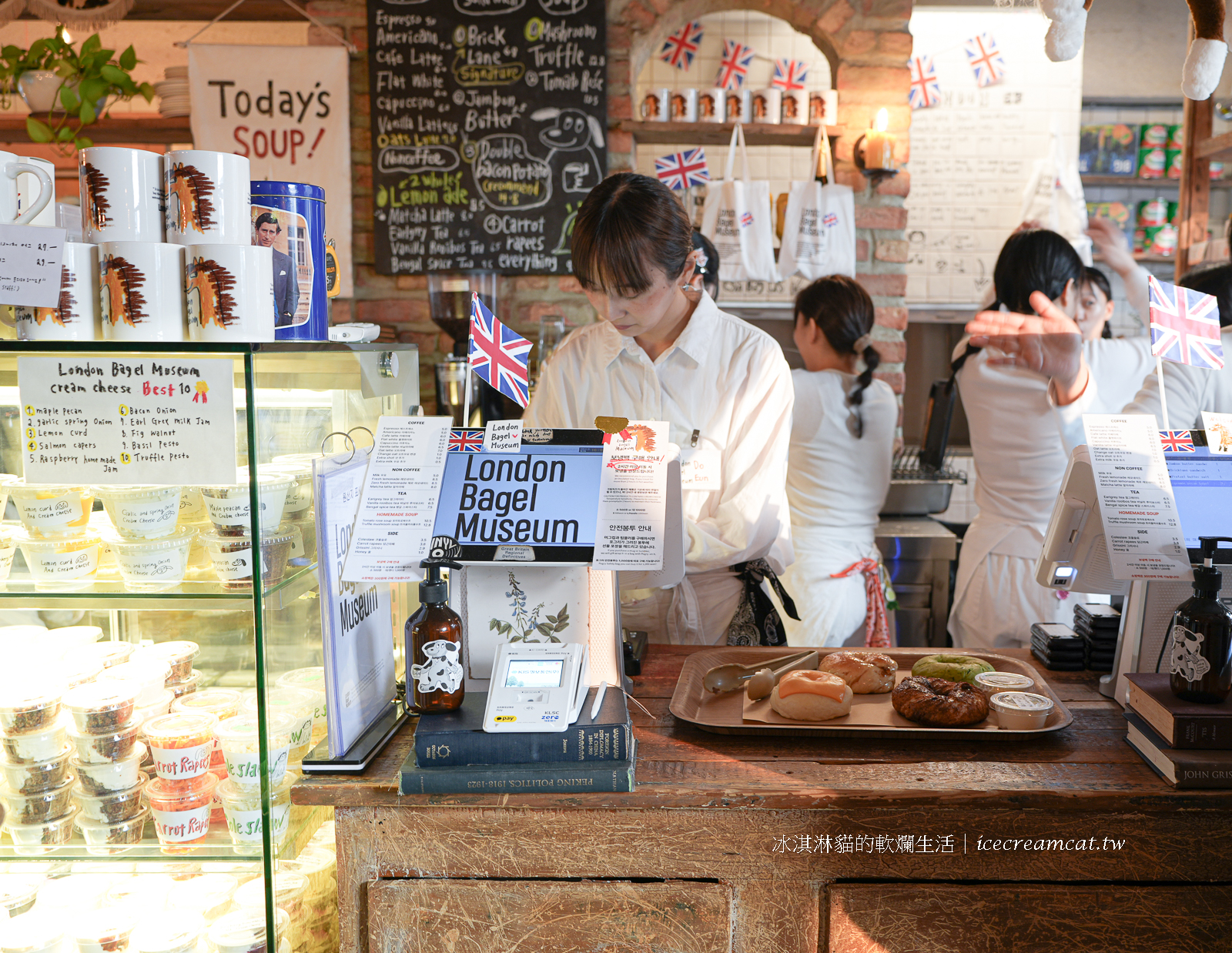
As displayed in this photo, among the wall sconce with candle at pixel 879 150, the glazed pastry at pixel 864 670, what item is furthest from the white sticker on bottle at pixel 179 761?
the wall sconce with candle at pixel 879 150

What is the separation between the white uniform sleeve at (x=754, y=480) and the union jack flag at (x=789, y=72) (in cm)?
415

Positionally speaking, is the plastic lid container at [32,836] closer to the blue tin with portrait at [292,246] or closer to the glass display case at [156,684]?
the glass display case at [156,684]

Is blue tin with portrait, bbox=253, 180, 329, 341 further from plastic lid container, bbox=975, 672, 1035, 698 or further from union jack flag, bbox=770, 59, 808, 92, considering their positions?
union jack flag, bbox=770, 59, 808, 92

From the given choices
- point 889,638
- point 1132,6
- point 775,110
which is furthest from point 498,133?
point 1132,6

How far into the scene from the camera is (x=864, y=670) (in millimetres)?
1432

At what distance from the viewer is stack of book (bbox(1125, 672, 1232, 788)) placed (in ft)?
3.78

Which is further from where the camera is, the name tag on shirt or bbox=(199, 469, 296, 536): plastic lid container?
the name tag on shirt

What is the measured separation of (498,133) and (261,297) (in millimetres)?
2617

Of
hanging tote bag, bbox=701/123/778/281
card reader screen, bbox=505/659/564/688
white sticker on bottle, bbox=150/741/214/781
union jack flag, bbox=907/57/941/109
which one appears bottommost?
white sticker on bottle, bbox=150/741/214/781

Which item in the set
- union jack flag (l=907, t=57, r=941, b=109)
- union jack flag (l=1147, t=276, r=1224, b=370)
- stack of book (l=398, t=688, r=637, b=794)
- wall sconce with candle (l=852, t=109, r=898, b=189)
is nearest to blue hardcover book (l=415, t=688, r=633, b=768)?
stack of book (l=398, t=688, r=637, b=794)

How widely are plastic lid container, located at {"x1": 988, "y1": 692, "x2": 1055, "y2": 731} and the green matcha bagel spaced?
0.11m

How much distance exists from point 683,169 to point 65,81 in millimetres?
2278

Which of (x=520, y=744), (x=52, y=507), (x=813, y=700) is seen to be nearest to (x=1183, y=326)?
(x=813, y=700)

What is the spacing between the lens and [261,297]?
47.3 inches
